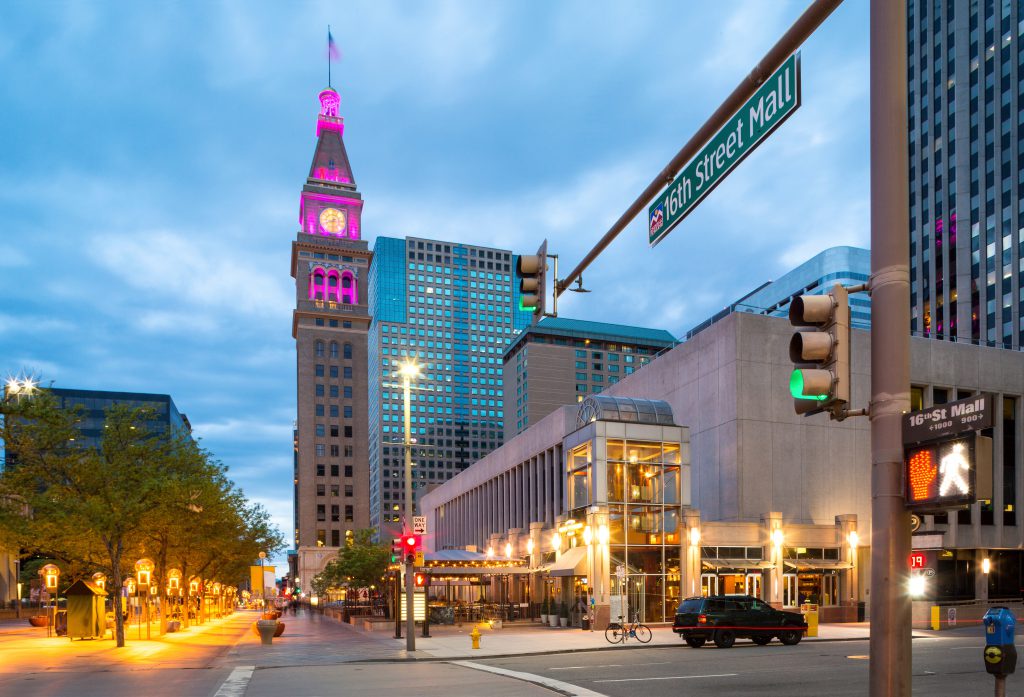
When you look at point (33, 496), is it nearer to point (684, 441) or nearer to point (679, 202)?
point (684, 441)

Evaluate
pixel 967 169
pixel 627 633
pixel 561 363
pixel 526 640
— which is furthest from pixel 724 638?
pixel 561 363

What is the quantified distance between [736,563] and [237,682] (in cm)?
2858

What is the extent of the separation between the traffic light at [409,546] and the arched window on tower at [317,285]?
127 meters

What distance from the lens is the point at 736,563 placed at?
140 ft

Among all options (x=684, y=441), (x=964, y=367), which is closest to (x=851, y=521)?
(x=684, y=441)

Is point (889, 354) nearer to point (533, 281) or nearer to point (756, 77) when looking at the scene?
point (756, 77)

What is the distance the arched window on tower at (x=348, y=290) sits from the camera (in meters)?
154

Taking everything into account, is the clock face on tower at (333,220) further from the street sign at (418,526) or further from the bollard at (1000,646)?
the bollard at (1000,646)

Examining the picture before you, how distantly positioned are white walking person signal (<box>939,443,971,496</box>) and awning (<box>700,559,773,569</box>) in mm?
38839

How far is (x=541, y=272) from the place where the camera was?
35.7 ft

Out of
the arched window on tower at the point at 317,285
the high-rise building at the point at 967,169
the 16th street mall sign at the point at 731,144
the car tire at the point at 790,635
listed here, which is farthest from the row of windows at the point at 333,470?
the 16th street mall sign at the point at 731,144

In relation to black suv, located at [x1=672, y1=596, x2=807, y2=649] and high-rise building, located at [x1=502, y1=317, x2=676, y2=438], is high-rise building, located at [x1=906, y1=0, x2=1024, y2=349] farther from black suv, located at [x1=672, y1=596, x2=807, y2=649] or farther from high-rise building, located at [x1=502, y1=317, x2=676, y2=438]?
black suv, located at [x1=672, y1=596, x2=807, y2=649]

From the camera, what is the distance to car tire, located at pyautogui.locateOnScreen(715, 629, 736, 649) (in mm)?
29406

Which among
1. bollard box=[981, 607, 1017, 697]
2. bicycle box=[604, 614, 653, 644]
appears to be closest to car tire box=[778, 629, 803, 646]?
bicycle box=[604, 614, 653, 644]
